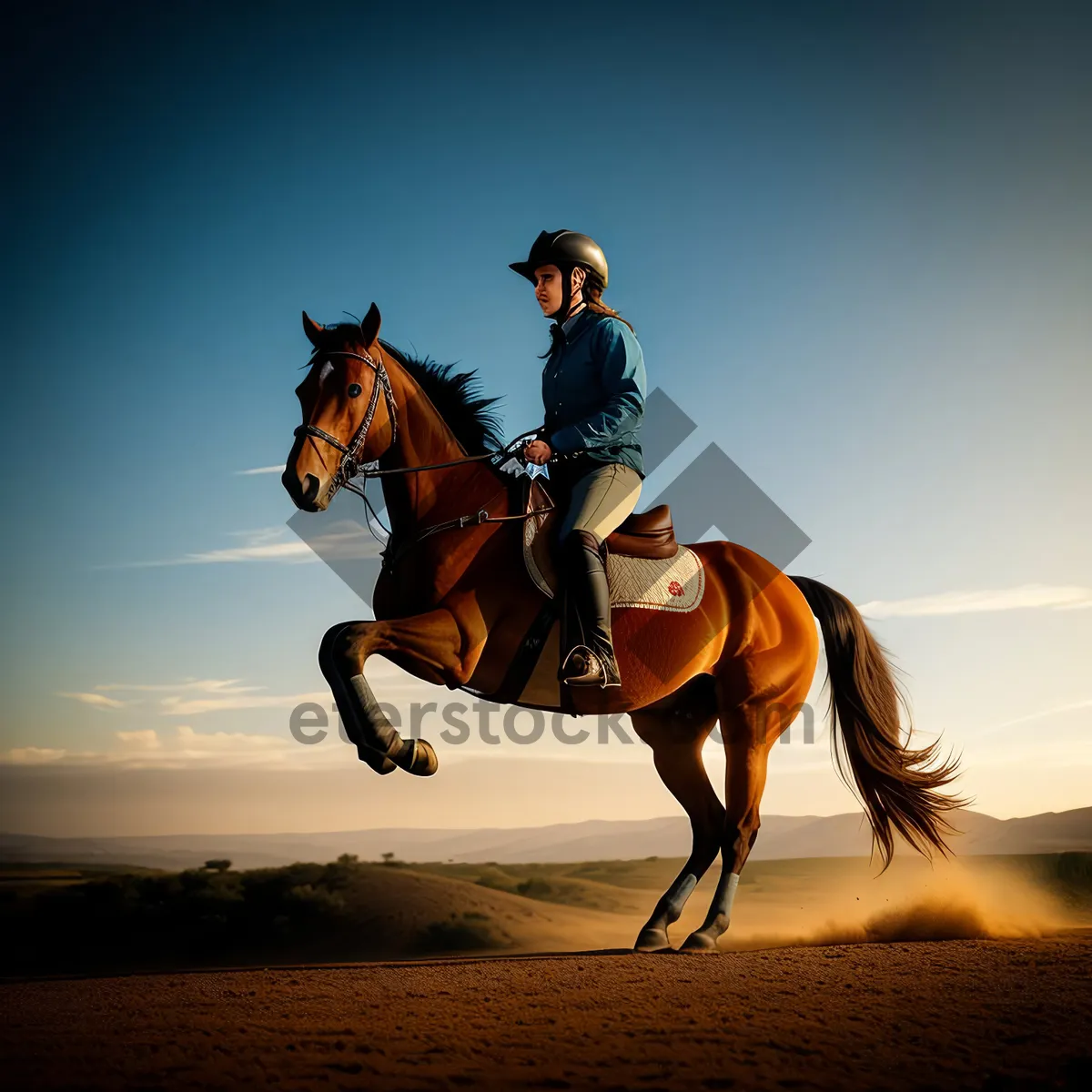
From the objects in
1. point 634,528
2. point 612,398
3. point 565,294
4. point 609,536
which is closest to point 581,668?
point 609,536

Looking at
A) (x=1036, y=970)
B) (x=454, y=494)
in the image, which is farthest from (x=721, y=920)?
(x=454, y=494)

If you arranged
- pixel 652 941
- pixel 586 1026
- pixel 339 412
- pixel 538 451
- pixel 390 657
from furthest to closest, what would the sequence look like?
pixel 652 941 < pixel 538 451 < pixel 339 412 < pixel 390 657 < pixel 586 1026

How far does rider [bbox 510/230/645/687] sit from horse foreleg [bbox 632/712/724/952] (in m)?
1.51

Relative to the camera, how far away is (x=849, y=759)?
8453 millimetres

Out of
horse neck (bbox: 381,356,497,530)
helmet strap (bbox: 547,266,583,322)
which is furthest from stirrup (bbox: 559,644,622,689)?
helmet strap (bbox: 547,266,583,322)

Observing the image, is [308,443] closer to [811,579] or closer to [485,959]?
[485,959]

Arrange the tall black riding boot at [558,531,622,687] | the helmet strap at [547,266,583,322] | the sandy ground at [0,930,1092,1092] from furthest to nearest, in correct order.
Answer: the helmet strap at [547,266,583,322]
the tall black riding boot at [558,531,622,687]
the sandy ground at [0,930,1092,1092]

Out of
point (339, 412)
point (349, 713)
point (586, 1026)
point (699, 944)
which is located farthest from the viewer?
point (699, 944)

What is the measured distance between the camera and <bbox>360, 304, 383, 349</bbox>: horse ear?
6.72 meters

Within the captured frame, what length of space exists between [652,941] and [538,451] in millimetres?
3532

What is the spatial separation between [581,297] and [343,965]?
4812mm

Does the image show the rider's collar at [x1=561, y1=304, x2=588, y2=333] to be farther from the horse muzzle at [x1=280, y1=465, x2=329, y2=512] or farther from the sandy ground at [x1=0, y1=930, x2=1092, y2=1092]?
the sandy ground at [x1=0, y1=930, x2=1092, y2=1092]

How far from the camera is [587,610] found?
671cm

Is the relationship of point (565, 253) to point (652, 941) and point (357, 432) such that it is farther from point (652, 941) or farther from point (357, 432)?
point (652, 941)
